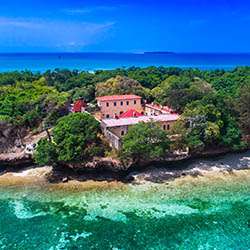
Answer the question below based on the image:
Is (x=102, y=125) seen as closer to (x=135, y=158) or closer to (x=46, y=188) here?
(x=135, y=158)

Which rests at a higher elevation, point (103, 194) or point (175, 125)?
point (175, 125)

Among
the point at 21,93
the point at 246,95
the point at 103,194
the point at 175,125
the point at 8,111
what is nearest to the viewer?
the point at 103,194

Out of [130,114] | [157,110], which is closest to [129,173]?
[130,114]

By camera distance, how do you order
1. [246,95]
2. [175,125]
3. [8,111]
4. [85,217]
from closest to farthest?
[85,217], [175,125], [246,95], [8,111]

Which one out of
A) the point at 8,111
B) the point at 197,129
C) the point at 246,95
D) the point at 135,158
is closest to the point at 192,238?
the point at 135,158

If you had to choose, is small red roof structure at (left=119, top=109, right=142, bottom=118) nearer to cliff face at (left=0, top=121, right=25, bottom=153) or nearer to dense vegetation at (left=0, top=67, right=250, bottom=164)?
dense vegetation at (left=0, top=67, right=250, bottom=164)

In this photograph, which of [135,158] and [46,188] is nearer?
[46,188]

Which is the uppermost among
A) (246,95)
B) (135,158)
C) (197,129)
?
(246,95)
